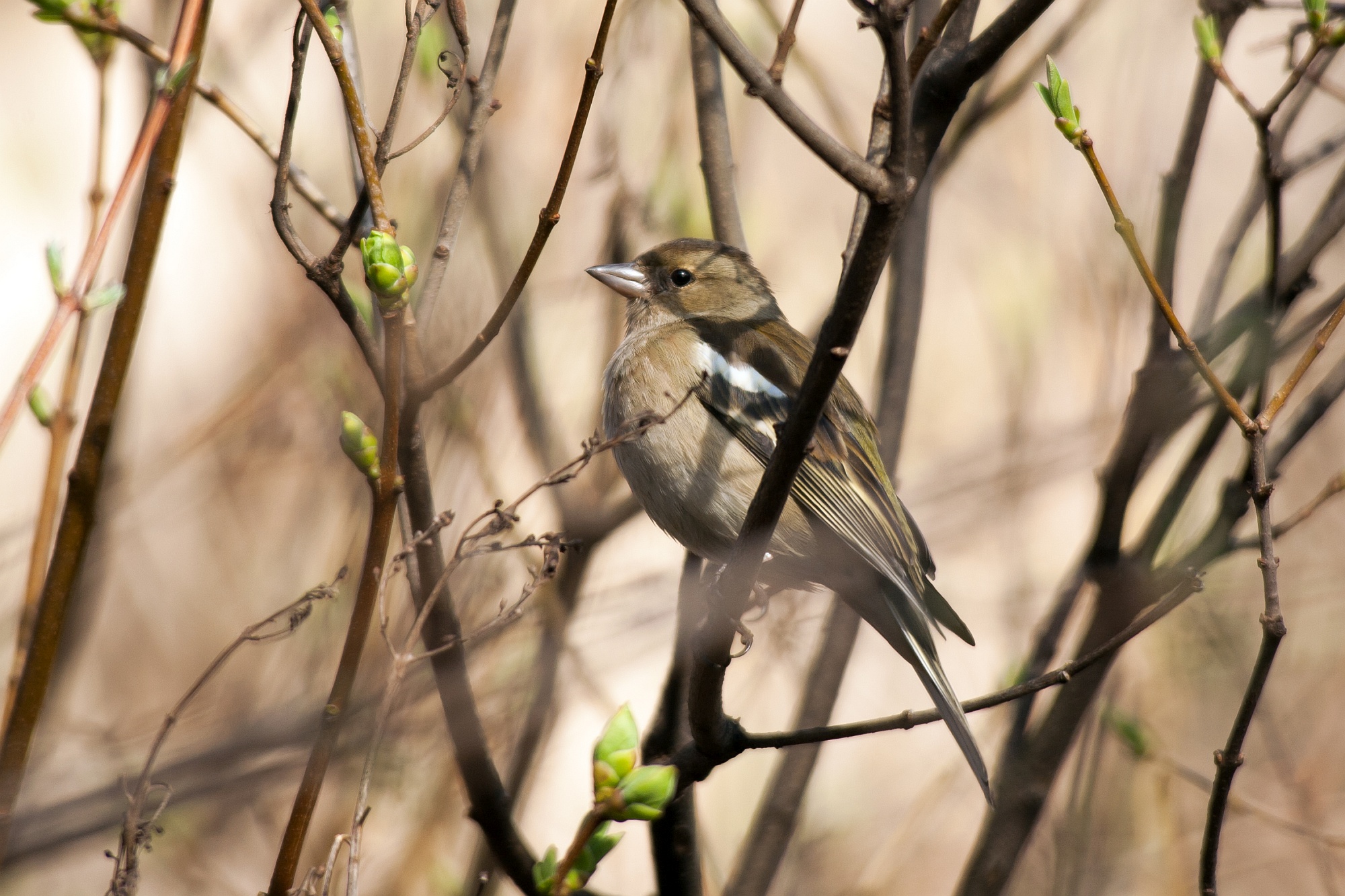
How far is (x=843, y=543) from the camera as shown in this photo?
328 cm

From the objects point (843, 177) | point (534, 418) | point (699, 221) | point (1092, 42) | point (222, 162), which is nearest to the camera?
point (843, 177)

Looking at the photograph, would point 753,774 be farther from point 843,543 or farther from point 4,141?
point 4,141

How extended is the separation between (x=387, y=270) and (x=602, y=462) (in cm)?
Answer: 271

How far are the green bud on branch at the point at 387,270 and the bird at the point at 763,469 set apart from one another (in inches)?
53.9

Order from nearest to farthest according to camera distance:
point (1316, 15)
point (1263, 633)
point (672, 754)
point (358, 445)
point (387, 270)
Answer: point (387, 270) → point (358, 445) → point (1263, 633) → point (1316, 15) → point (672, 754)

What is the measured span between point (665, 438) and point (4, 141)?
4361 mm

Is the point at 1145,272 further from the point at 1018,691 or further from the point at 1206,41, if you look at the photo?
the point at 1018,691

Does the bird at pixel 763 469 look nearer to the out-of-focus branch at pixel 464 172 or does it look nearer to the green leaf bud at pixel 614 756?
the out-of-focus branch at pixel 464 172

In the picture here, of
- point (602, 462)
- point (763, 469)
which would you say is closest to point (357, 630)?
point (763, 469)

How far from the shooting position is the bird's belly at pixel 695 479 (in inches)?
130

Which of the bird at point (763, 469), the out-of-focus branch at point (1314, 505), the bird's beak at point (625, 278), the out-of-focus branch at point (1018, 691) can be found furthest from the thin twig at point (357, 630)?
the bird's beak at point (625, 278)

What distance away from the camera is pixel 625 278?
4.16 metres

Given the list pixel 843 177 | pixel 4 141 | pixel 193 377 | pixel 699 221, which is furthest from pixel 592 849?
pixel 4 141

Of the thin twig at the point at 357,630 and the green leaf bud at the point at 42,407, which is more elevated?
the green leaf bud at the point at 42,407
